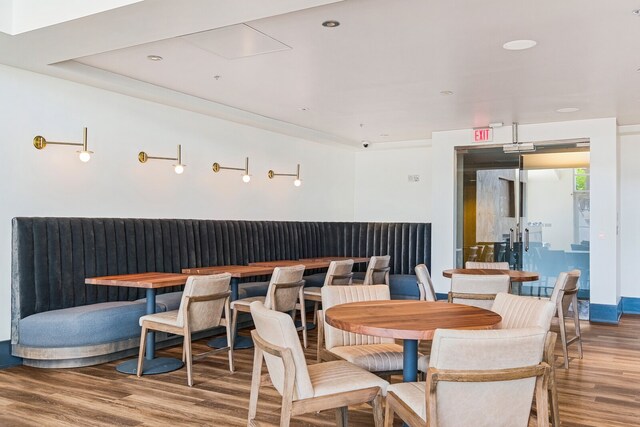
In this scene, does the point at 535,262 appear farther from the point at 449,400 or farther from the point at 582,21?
the point at 449,400

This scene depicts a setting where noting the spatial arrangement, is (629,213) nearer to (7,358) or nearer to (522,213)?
(522,213)

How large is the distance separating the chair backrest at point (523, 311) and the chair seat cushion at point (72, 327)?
3.45 metres

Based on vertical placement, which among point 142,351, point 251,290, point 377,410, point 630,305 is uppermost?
point 251,290

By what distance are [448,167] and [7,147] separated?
630 cm

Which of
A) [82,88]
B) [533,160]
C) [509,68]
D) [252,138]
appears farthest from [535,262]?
[82,88]

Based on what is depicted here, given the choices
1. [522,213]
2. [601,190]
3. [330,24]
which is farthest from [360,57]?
[522,213]

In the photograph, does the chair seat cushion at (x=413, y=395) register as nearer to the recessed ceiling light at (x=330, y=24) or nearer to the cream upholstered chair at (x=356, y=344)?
the cream upholstered chair at (x=356, y=344)

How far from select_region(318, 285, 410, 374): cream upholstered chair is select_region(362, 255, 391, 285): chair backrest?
283 centimetres

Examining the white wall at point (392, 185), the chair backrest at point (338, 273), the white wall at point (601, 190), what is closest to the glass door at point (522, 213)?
the white wall at point (601, 190)

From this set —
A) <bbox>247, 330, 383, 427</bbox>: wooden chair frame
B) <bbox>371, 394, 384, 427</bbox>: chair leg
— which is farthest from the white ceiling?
<bbox>371, 394, 384, 427</bbox>: chair leg

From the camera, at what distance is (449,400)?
Result: 2172 mm

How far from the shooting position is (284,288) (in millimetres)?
5477

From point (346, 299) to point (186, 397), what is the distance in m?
1.51

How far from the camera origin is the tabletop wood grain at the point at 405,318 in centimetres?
269
